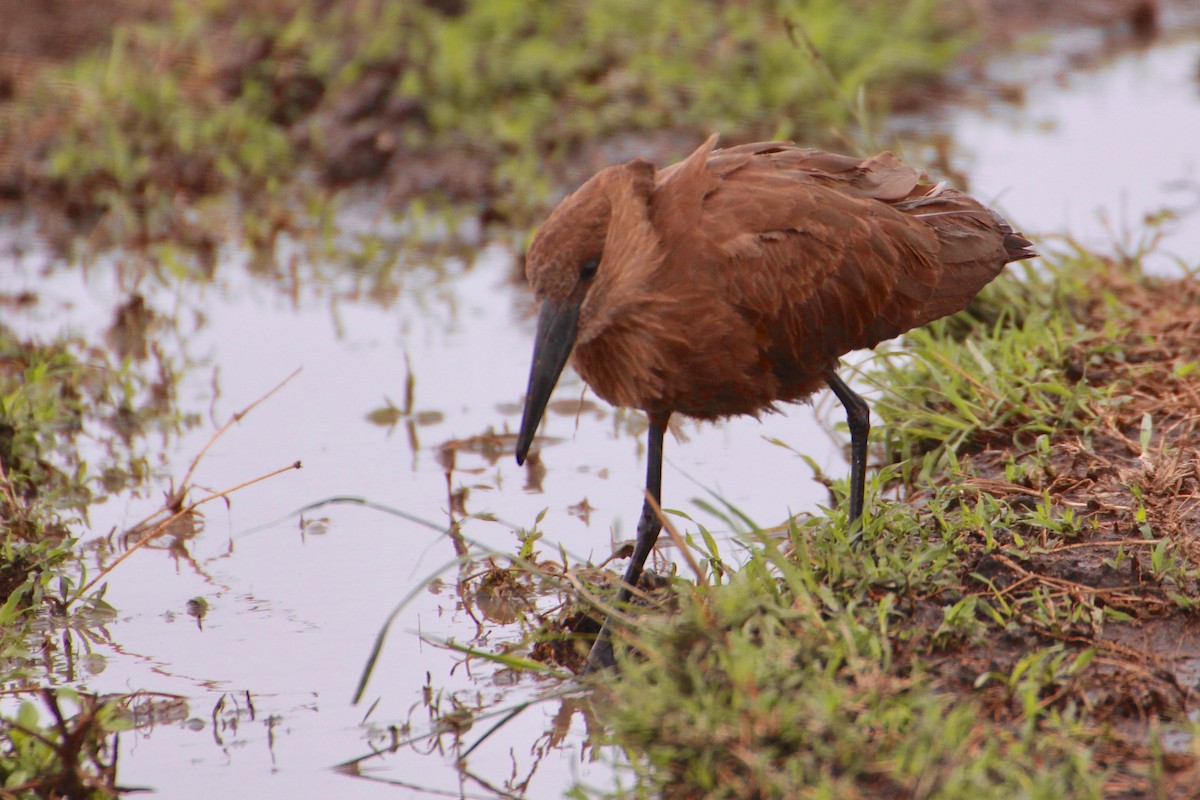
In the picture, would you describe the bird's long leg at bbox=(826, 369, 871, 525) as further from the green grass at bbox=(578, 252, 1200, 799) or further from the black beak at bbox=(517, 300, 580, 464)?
the black beak at bbox=(517, 300, 580, 464)

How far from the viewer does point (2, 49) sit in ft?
28.0

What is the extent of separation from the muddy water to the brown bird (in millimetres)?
439

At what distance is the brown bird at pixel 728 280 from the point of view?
3.67 metres

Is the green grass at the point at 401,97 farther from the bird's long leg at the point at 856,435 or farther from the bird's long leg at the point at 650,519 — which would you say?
the bird's long leg at the point at 650,519

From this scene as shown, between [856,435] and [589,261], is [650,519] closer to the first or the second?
[856,435]

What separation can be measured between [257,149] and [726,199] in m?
4.38

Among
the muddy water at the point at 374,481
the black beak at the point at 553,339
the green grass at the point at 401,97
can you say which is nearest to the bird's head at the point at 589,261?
the black beak at the point at 553,339

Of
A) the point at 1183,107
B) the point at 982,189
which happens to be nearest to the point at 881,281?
the point at 982,189

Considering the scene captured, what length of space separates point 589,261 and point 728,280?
376mm

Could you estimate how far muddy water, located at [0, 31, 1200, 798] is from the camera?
3.58 meters

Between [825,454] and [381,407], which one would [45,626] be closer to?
[381,407]

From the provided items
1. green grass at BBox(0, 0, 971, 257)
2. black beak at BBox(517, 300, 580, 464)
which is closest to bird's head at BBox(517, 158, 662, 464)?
black beak at BBox(517, 300, 580, 464)

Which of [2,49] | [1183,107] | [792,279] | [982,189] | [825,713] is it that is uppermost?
[2,49]

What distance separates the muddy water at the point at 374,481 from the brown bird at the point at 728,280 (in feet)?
1.44
